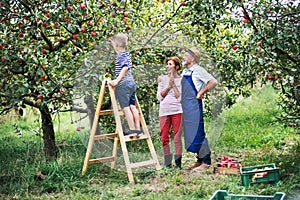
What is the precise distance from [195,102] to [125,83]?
30.2 inches

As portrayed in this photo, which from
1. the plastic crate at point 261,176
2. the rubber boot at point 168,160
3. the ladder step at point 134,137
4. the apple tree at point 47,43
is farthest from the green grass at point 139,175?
the apple tree at point 47,43

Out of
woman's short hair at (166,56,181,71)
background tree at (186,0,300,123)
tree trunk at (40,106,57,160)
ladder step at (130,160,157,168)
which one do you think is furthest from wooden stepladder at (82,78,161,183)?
background tree at (186,0,300,123)

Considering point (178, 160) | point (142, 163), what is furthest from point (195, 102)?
point (142, 163)

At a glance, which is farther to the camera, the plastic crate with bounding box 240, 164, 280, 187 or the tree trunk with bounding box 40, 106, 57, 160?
the tree trunk with bounding box 40, 106, 57, 160

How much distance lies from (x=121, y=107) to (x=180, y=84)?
0.68 metres

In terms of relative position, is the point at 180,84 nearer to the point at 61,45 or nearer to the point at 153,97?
the point at 153,97

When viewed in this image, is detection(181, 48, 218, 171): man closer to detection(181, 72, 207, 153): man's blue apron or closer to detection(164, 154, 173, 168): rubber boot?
detection(181, 72, 207, 153): man's blue apron

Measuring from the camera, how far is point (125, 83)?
184 inches

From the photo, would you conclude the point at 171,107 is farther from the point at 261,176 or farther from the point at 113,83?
the point at 261,176

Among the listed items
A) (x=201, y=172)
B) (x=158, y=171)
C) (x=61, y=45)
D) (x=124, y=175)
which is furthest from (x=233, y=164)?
(x=61, y=45)

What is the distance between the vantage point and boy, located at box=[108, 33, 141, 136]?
4.61 metres

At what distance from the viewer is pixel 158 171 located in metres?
4.84

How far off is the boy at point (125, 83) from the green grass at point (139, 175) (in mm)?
567

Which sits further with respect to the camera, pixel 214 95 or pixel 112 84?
pixel 214 95
